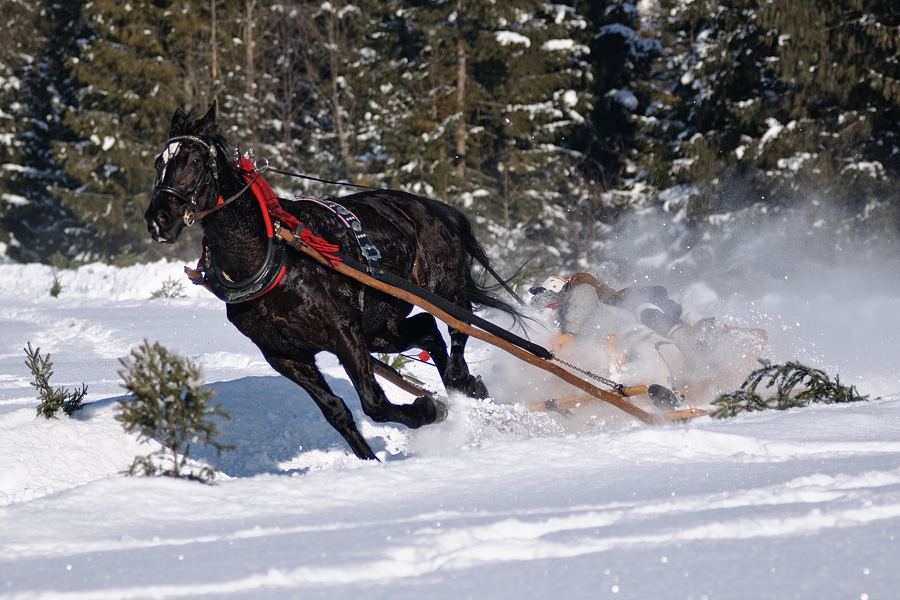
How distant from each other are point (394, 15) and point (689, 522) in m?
23.4

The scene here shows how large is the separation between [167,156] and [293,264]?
32.5 inches

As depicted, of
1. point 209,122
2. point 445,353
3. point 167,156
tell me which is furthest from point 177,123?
point 445,353

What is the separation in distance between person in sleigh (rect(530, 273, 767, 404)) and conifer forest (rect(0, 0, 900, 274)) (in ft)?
32.4

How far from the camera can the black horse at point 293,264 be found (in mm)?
4250

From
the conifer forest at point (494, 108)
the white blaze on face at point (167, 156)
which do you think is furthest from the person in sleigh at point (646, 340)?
the conifer forest at point (494, 108)

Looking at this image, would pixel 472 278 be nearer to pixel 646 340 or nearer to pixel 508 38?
pixel 646 340

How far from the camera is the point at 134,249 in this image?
89.3 ft

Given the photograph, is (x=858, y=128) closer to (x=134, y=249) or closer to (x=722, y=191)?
(x=722, y=191)

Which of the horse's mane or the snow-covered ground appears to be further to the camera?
the horse's mane

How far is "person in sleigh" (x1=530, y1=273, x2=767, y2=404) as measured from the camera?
269 inches

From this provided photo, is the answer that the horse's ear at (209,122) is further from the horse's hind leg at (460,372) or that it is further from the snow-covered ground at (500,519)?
the horse's hind leg at (460,372)

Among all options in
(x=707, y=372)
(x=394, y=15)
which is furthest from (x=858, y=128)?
(x=394, y=15)

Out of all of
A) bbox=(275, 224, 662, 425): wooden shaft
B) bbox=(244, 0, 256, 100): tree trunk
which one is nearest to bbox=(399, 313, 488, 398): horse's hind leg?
bbox=(275, 224, 662, 425): wooden shaft

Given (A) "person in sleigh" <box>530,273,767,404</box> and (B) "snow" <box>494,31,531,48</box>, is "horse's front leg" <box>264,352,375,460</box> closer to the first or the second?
(A) "person in sleigh" <box>530,273,767,404</box>
